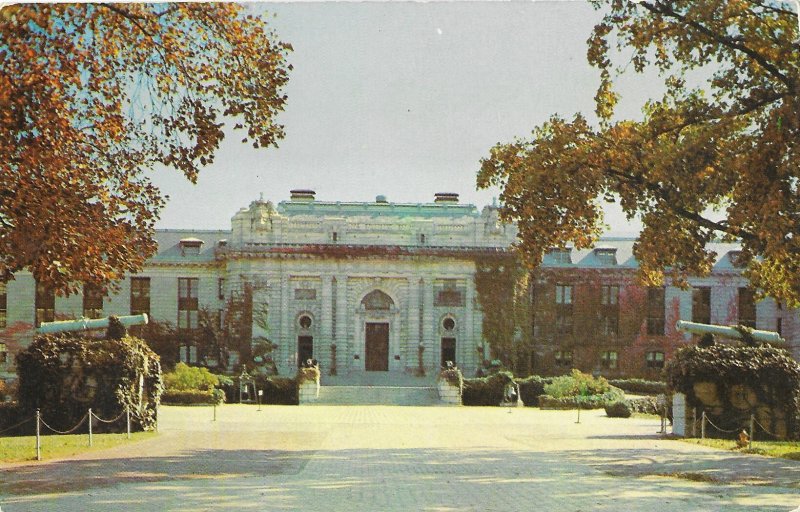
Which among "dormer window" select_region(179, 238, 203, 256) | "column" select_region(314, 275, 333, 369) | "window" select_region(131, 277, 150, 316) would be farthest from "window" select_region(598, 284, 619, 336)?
"column" select_region(314, 275, 333, 369)

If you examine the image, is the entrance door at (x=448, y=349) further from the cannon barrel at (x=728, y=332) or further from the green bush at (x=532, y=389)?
the cannon barrel at (x=728, y=332)

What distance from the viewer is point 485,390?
115 ft

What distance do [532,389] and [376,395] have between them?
27.0 feet

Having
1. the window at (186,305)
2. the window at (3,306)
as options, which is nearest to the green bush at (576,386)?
the window at (186,305)

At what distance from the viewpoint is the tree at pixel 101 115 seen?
1413cm

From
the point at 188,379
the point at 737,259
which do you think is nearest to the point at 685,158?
the point at 737,259

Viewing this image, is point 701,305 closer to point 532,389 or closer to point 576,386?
point 576,386

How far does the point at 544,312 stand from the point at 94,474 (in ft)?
61.4

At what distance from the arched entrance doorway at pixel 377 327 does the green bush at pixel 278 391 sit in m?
9.93

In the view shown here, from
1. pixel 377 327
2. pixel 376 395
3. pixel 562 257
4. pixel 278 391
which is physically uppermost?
pixel 562 257

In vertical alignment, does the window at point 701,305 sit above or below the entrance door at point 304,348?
above

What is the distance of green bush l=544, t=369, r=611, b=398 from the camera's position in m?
28.0

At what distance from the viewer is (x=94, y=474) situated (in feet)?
43.0

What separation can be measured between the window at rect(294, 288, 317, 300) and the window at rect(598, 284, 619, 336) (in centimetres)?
2218
